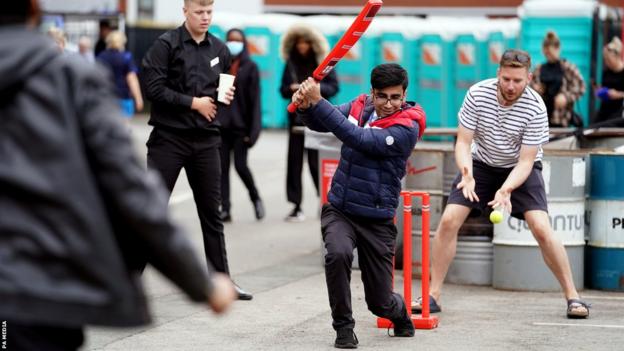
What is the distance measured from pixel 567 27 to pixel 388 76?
15.9m

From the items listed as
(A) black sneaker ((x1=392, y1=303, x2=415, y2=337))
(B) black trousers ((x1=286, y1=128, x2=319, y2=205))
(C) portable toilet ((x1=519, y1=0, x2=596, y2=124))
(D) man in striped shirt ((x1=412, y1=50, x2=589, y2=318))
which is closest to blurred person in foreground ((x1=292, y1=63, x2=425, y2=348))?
(A) black sneaker ((x1=392, y1=303, x2=415, y2=337))

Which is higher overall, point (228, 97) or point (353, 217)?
point (228, 97)

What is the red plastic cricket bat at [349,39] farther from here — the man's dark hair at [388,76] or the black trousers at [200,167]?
the black trousers at [200,167]

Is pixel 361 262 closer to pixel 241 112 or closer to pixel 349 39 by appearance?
pixel 349 39

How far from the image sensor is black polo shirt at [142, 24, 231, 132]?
8.22 m

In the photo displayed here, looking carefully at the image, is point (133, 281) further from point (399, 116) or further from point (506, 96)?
point (506, 96)

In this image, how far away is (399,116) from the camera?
7070 millimetres

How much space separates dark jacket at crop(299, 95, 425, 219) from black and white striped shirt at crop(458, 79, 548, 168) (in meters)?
1.03

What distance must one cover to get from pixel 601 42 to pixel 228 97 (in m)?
14.8

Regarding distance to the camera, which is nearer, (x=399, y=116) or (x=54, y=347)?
(x=54, y=347)

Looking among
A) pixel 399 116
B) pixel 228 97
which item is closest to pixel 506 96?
pixel 399 116

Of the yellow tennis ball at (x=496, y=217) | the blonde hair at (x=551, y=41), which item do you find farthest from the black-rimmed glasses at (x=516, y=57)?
the blonde hair at (x=551, y=41)

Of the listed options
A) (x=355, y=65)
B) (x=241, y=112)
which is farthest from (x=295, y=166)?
(x=355, y=65)

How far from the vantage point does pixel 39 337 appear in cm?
341
